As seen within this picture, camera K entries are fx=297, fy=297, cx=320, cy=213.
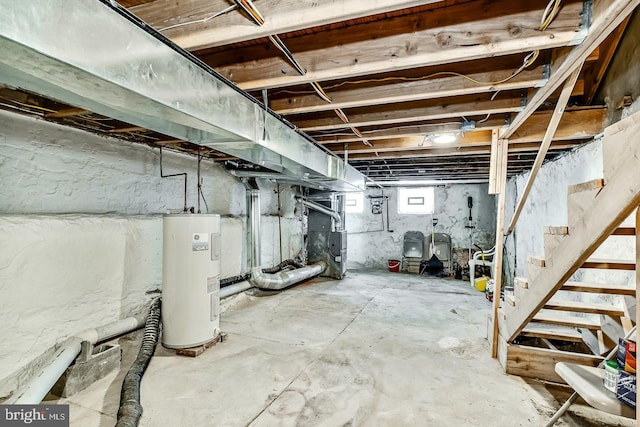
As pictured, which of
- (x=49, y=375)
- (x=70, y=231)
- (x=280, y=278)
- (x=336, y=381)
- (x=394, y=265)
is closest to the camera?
(x=49, y=375)

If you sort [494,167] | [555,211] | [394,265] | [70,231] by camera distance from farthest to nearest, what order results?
[394,265] → [555,211] → [494,167] → [70,231]

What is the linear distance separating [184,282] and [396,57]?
2298 millimetres

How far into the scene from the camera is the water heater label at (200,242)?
8.27ft

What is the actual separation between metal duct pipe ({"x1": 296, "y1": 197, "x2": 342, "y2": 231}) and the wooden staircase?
3.73 metres

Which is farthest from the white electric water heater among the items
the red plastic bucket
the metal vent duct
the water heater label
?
the red plastic bucket

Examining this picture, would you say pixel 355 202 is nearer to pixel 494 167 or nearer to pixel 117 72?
pixel 494 167

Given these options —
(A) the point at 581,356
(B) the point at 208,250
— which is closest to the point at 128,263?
(B) the point at 208,250

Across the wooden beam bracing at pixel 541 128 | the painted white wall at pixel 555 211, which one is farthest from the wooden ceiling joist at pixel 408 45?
the painted white wall at pixel 555 211

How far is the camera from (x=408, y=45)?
1.58 meters

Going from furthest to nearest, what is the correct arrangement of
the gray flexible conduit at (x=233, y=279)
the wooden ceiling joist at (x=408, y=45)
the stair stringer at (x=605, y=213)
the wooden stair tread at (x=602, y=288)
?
1. the gray flexible conduit at (x=233, y=279)
2. the wooden stair tread at (x=602, y=288)
3. the wooden ceiling joist at (x=408, y=45)
4. the stair stringer at (x=605, y=213)

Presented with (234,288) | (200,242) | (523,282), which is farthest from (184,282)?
(523,282)

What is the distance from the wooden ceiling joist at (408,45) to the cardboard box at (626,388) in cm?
151

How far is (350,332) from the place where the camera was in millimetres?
3053

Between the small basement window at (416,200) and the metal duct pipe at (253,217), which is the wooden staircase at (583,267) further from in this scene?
the small basement window at (416,200)
